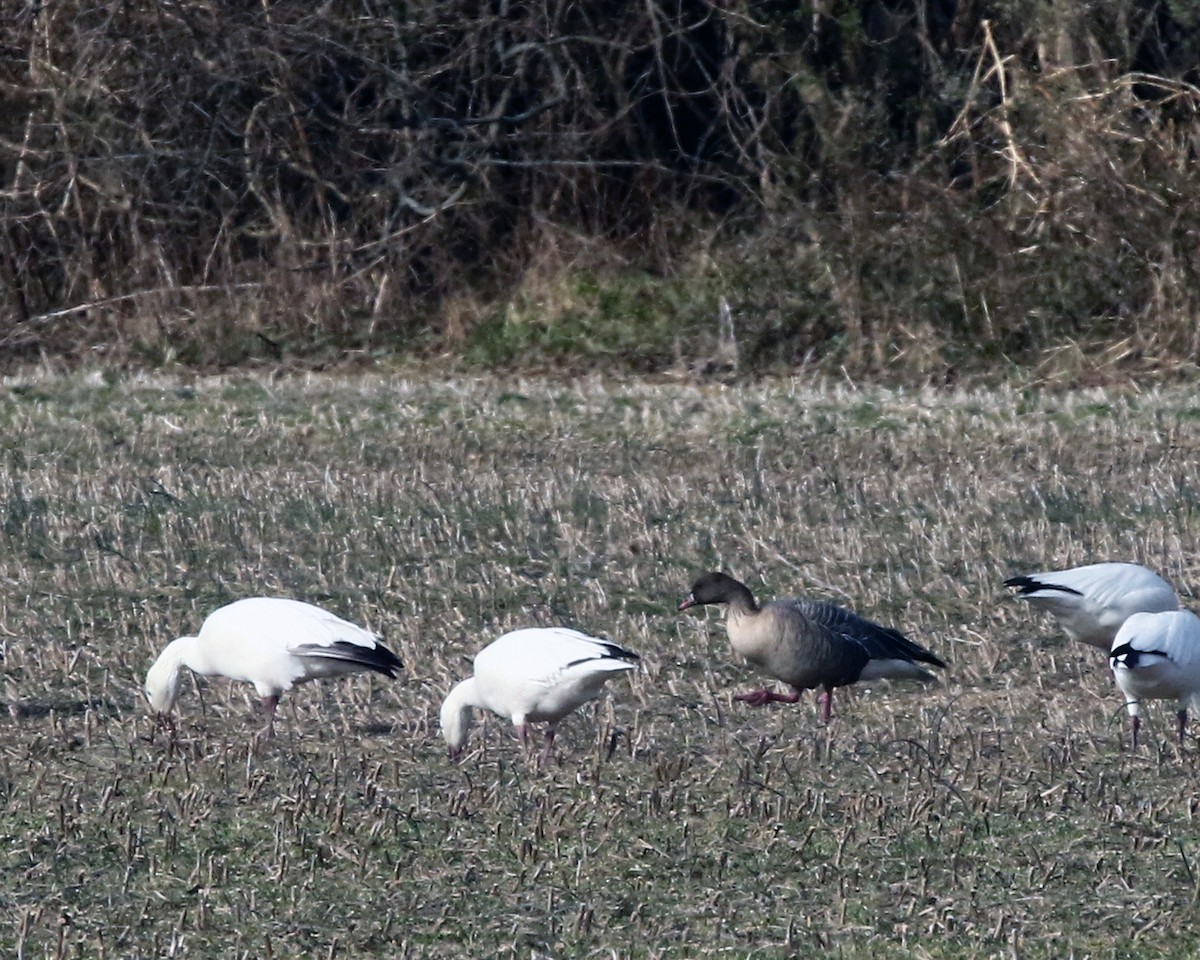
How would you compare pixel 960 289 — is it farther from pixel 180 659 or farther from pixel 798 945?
pixel 798 945

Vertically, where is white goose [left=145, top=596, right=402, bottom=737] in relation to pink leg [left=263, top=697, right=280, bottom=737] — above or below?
above

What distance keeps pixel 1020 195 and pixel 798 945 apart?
446 inches

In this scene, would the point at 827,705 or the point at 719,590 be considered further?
the point at 719,590

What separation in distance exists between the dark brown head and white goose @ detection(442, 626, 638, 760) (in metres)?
0.87

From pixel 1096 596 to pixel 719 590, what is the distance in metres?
1.04

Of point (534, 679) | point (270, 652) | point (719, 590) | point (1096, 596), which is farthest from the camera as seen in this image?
point (719, 590)

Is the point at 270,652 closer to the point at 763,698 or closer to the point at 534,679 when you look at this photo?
the point at 534,679

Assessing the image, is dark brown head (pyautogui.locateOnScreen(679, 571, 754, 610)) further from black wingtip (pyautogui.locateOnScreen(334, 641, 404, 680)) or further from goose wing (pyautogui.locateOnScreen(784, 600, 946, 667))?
black wingtip (pyautogui.locateOnScreen(334, 641, 404, 680))

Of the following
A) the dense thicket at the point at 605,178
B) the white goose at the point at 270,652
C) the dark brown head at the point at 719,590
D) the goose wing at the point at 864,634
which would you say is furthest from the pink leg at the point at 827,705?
the dense thicket at the point at 605,178

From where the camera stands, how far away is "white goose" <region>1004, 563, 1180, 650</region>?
19.4ft

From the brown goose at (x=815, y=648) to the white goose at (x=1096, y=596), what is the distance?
0.35 meters

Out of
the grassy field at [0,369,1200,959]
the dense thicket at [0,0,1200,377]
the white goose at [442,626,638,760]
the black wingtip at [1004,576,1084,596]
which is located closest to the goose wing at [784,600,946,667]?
the grassy field at [0,369,1200,959]

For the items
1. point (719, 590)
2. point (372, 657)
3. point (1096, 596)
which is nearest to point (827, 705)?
point (719, 590)

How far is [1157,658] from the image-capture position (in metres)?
5.18
